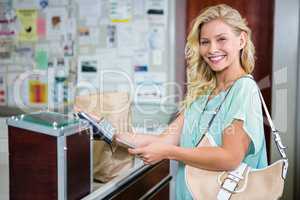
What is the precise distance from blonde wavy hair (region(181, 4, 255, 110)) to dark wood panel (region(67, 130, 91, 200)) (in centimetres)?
35

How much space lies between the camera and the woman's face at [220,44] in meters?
1.15

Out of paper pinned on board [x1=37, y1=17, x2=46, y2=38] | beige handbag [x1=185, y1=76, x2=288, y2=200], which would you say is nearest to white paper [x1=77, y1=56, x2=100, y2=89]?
paper pinned on board [x1=37, y1=17, x2=46, y2=38]

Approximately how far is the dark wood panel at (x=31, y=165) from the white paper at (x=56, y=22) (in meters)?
1.92

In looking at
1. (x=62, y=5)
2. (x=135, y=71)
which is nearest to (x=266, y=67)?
(x=135, y=71)

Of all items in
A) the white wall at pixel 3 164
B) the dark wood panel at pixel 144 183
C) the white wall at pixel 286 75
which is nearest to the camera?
the white wall at pixel 3 164

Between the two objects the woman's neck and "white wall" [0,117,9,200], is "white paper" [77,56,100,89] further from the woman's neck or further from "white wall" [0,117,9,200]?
the woman's neck

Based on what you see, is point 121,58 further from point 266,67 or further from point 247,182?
point 247,182

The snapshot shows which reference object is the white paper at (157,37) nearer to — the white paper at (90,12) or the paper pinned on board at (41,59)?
the white paper at (90,12)

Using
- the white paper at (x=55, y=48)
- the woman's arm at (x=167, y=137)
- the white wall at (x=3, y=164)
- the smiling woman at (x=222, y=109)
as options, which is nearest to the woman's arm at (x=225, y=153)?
the smiling woman at (x=222, y=109)

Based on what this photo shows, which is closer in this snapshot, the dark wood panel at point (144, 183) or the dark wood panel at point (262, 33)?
the dark wood panel at point (144, 183)

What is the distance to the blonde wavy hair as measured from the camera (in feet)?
3.80

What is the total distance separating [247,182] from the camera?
1.12m

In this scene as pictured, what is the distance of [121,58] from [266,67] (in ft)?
3.44

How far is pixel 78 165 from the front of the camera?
4.08ft
